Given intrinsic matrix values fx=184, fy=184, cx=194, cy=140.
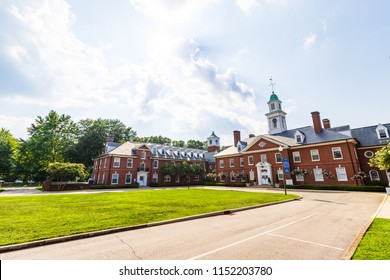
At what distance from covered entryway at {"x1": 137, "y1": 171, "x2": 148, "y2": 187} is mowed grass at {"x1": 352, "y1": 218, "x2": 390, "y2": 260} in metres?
37.5

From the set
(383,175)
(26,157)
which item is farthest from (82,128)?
(383,175)

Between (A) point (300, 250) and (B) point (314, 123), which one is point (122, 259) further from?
(B) point (314, 123)

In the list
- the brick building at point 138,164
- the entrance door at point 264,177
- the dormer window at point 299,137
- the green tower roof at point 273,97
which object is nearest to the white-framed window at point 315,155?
the dormer window at point 299,137

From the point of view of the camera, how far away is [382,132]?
2752cm

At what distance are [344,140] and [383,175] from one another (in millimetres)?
6783

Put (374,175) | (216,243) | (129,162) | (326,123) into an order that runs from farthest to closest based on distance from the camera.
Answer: (129,162) → (326,123) → (374,175) → (216,243)

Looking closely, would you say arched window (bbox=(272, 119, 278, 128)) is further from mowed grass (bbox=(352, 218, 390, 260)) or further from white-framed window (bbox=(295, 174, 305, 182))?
mowed grass (bbox=(352, 218, 390, 260))

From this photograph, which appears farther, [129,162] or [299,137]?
[129,162]

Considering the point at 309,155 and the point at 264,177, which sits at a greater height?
the point at 309,155

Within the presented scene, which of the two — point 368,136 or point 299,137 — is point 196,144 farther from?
point 368,136

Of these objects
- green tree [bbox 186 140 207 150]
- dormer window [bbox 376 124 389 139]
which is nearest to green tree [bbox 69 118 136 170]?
green tree [bbox 186 140 207 150]

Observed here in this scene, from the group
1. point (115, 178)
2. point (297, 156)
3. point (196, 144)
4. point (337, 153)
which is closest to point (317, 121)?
point (337, 153)

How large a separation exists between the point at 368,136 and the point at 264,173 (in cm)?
1678

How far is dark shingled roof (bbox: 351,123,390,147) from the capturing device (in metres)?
27.6
